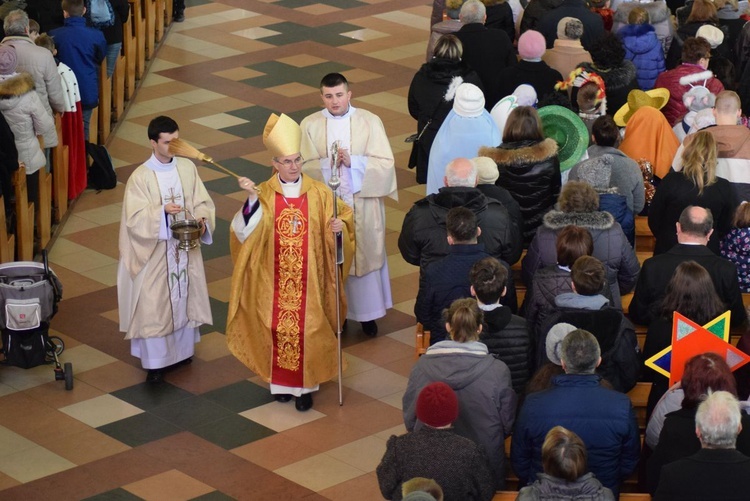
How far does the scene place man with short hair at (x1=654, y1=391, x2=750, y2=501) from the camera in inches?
217

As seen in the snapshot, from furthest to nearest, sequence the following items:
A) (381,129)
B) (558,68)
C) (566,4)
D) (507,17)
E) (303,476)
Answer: (507,17) < (566,4) < (558,68) < (381,129) < (303,476)

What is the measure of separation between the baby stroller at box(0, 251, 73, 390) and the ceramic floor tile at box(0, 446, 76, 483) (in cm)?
85

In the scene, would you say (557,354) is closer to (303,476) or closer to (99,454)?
(303,476)

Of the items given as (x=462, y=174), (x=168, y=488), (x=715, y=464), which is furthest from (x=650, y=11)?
(x=715, y=464)

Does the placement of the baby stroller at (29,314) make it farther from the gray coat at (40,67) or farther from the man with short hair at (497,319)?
the man with short hair at (497,319)

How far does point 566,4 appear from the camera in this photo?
1263 cm

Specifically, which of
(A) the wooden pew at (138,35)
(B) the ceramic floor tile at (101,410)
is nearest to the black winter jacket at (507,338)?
(B) the ceramic floor tile at (101,410)

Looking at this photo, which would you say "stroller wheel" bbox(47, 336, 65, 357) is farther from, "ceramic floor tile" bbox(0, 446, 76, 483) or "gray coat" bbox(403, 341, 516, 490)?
"gray coat" bbox(403, 341, 516, 490)

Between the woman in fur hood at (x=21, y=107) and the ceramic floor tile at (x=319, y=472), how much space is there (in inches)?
150

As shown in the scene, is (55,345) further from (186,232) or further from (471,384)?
(471,384)

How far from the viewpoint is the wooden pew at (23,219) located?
10.5 m

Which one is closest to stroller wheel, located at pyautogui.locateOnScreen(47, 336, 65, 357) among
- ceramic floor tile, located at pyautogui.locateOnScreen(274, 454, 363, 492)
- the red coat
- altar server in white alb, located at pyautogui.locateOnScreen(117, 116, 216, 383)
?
altar server in white alb, located at pyautogui.locateOnScreen(117, 116, 216, 383)

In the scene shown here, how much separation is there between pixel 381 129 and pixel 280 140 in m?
1.22

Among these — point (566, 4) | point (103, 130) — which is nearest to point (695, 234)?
point (566, 4)
